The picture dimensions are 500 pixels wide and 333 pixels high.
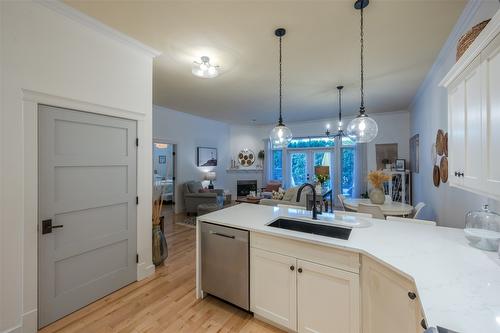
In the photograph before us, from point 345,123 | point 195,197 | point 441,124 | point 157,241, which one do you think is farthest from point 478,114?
point 345,123

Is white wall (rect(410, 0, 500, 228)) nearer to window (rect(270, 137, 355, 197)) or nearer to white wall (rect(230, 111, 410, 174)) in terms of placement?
white wall (rect(230, 111, 410, 174))

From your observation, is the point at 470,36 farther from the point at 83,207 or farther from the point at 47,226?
the point at 47,226

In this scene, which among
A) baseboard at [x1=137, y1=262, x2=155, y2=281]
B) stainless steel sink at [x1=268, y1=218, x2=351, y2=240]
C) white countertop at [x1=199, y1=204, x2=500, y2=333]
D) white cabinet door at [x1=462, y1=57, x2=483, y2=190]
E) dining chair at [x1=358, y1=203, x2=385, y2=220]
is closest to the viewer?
white countertop at [x1=199, y1=204, x2=500, y2=333]

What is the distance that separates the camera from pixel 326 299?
161cm

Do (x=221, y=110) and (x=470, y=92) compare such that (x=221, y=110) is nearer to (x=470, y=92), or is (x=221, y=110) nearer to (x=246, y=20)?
(x=246, y=20)

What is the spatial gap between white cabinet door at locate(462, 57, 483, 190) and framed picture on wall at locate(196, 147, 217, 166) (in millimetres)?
6311

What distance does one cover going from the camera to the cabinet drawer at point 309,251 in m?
1.51

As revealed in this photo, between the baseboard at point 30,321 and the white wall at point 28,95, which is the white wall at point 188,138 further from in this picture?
the baseboard at point 30,321

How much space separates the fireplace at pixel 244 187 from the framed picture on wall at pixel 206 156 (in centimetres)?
124

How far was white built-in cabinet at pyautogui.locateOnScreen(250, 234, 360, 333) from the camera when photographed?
152cm

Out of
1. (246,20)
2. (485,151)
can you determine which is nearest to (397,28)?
(246,20)

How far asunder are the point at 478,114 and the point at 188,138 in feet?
20.6

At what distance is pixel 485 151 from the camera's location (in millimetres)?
1139

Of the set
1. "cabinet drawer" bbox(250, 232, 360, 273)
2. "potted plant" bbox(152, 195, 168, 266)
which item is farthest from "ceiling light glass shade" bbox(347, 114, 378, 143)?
"potted plant" bbox(152, 195, 168, 266)
